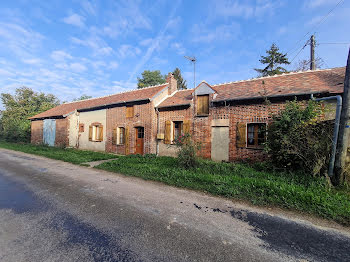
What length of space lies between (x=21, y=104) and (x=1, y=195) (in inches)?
1507

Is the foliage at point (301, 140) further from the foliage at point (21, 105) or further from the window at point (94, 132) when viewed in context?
the foliage at point (21, 105)

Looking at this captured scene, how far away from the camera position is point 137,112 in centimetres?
1260

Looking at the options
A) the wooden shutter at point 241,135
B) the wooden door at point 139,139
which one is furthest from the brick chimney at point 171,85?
the wooden shutter at point 241,135

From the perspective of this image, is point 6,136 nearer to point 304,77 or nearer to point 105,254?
point 105,254

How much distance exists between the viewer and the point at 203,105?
10352 mm

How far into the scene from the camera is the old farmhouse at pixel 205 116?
8.17 m

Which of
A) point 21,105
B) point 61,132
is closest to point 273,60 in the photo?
point 61,132

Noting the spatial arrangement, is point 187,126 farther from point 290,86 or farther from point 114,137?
point 114,137

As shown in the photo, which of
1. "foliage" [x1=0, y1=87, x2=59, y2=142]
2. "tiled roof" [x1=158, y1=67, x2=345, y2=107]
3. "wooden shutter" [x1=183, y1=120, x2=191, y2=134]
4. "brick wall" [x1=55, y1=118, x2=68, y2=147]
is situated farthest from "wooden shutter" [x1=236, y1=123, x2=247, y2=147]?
"foliage" [x1=0, y1=87, x2=59, y2=142]

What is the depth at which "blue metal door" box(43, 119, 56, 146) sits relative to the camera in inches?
706

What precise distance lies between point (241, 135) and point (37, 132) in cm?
2461

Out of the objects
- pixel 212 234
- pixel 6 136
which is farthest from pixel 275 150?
pixel 6 136

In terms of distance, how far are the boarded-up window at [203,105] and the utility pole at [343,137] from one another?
20.5 feet

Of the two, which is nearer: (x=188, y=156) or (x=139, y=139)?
(x=188, y=156)
